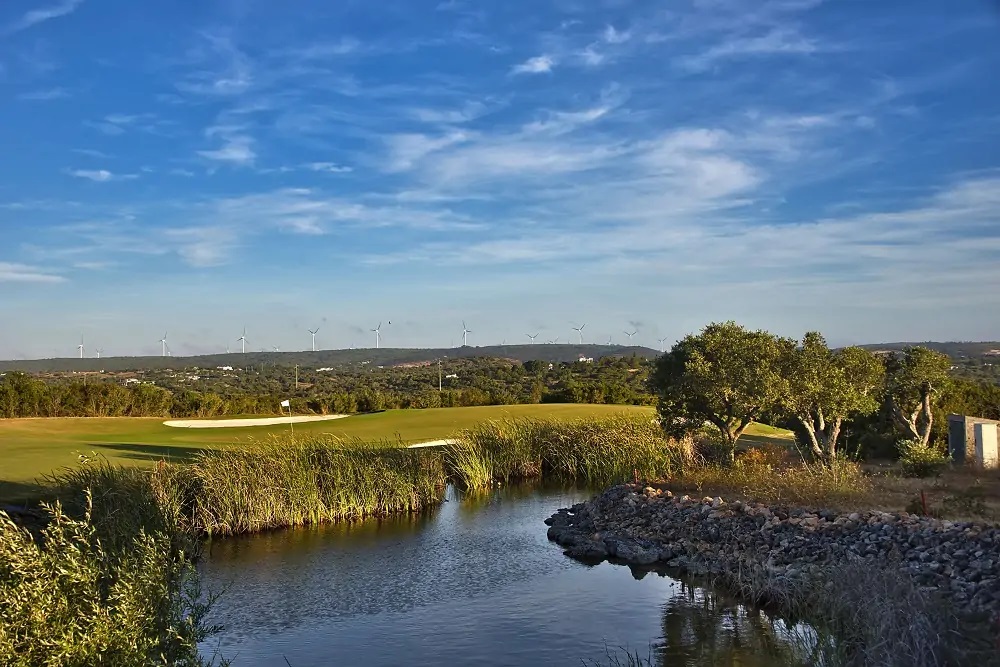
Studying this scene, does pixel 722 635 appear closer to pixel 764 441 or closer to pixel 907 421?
pixel 907 421

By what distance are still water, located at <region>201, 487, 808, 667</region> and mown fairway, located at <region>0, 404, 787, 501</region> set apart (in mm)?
5965

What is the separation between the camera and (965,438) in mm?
21531

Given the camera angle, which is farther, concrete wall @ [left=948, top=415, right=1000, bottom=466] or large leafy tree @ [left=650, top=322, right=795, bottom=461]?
concrete wall @ [left=948, top=415, right=1000, bottom=466]

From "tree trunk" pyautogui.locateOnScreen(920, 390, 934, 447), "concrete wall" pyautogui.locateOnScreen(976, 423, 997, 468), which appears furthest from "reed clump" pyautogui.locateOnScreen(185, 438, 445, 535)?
"tree trunk" pyautogui.locateOnScreen(920, 390, 934, 447)

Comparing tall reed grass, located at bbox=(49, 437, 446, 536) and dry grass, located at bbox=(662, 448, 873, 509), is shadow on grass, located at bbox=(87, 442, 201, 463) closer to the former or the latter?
tall reed grass, located at bbox=(49, 437, 446, 536)

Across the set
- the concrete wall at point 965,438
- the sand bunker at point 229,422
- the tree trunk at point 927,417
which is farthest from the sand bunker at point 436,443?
the concrete wall at point 965,438

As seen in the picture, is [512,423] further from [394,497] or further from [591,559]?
[591,559]

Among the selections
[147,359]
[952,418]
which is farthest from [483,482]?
[147,359]

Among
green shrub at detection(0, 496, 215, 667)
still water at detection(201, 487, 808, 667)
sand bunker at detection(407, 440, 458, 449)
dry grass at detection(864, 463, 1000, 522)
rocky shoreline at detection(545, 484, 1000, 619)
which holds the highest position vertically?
green shrub at detection(0, 496, 215, 667)

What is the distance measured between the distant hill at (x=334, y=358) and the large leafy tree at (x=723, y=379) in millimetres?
87583

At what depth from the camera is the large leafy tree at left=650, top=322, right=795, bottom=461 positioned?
755 inches

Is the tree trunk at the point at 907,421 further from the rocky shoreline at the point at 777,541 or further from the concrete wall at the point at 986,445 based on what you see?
the rocky shoreline at the point at 777,541

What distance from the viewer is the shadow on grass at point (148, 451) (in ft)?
74.5

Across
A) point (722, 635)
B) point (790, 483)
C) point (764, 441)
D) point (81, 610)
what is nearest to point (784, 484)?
point (790, 483)
